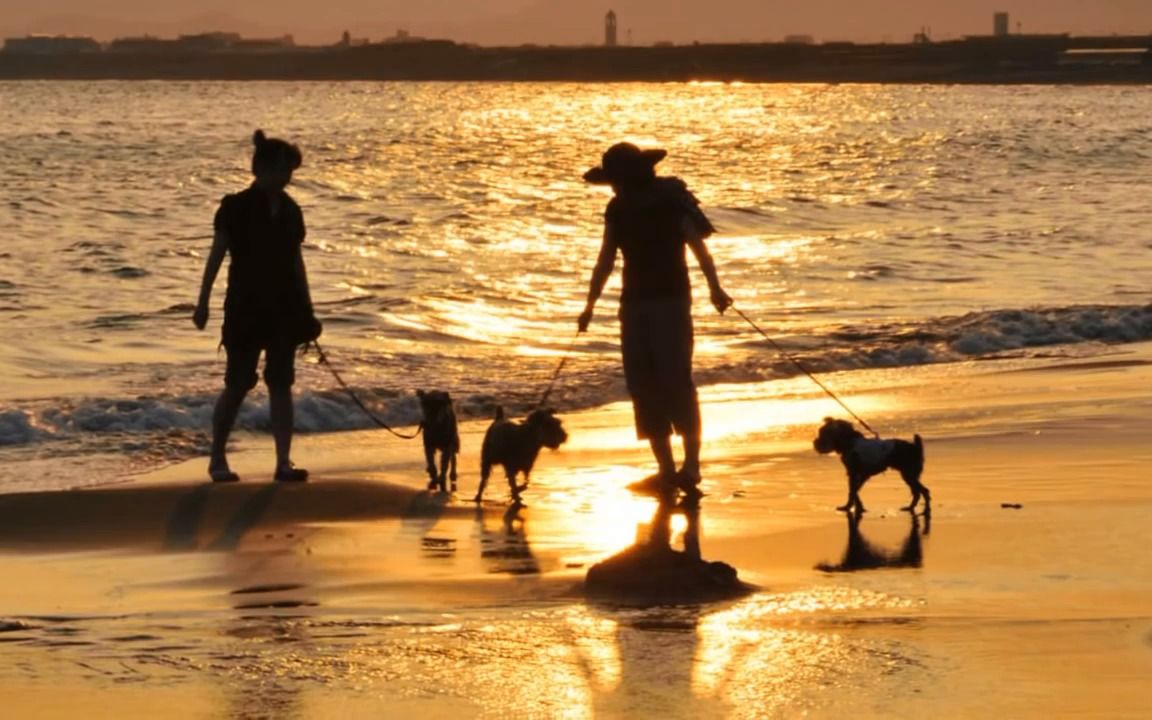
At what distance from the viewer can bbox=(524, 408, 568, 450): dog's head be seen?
9.52 meters

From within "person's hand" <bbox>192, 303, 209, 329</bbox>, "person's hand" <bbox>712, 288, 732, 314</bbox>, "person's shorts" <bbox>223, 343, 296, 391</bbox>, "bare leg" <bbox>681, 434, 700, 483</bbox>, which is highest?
"person's hand" <bbox>712, 288, 732, 314</bbox>

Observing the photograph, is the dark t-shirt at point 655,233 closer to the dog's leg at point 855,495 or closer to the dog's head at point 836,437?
the dog's head at point 836,437

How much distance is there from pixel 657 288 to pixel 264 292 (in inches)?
74.7

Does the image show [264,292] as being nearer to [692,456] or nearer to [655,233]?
[655,233]

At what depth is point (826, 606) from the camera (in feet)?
22.6

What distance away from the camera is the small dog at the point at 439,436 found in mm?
9891

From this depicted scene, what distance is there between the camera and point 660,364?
30.7ft

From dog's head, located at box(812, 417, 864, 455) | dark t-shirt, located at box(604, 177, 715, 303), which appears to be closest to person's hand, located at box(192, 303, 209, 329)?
dark t-shirt, located at box(604, 177, 715, 303)

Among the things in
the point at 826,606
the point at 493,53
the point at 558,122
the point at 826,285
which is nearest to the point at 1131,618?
the point at 826,606

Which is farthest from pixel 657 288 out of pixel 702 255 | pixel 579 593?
pixel 579 593

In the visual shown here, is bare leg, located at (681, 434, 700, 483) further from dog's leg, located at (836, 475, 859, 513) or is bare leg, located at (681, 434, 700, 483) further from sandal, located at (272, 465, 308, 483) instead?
sandal, located at (272, 465, 308, 483)

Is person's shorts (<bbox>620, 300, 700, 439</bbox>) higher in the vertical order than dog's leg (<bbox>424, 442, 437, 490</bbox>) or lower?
higher

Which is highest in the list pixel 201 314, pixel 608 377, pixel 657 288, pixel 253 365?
pixel 657 288

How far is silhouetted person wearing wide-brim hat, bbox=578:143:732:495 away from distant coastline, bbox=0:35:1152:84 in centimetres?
14457
